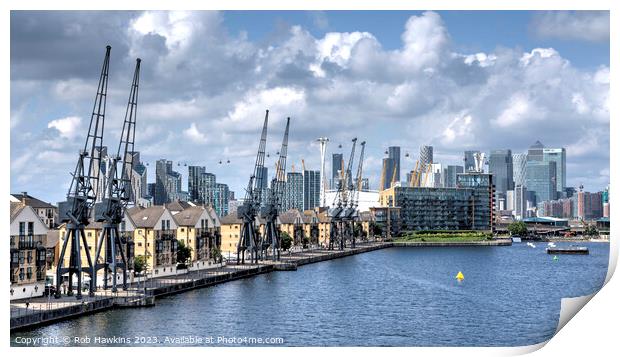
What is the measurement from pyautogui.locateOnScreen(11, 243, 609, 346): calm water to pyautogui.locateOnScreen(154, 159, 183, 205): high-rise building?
6585cm

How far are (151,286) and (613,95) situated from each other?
2785cm

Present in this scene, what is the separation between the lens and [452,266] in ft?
Result: 261

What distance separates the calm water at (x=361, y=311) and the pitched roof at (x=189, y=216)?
22.7 ft

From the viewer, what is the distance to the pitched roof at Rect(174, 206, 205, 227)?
221ft

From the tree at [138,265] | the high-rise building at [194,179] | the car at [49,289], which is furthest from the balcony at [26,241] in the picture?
the high-rise building at [194,179]

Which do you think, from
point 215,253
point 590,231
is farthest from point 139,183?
point 590,231

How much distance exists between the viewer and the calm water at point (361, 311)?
3391cm

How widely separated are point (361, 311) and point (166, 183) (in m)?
95.6

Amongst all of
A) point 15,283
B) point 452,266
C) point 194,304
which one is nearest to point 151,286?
point 194,304

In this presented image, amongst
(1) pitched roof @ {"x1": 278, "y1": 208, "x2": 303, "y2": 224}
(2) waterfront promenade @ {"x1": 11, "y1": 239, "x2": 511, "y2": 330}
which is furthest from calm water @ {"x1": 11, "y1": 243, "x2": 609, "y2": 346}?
(1) pitched roof @ {"x1": 278, "y1": 208, "x2": 303, "y2": 224}

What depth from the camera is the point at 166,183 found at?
443 ft

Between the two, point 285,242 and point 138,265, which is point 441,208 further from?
point 138,265

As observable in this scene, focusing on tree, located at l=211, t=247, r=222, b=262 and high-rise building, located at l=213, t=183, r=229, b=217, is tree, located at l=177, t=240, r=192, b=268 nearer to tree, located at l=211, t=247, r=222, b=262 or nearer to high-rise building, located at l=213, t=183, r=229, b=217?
tree, located at l=211, t=247, r=222, b=262
